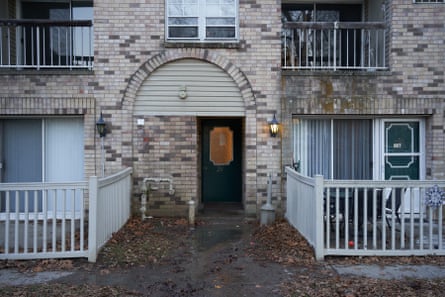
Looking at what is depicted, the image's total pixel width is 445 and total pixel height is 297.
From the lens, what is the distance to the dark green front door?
1088 centimetres

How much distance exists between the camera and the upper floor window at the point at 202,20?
9.16 metres

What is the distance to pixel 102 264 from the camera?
5.94 m

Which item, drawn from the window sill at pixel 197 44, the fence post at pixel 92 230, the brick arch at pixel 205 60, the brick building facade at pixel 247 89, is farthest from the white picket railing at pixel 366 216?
the window sill at pixel 197 44

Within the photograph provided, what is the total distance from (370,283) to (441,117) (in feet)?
17.7

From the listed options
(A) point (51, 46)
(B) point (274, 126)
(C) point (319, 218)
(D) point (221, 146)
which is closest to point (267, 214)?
(B) point (274, 126)

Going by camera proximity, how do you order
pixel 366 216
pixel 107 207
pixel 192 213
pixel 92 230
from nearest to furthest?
pixel 92 230, pixel 366 216, pixel 107 207, pixel 192 213

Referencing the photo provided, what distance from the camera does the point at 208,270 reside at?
5.69m

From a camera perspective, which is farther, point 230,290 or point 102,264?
point 102,264

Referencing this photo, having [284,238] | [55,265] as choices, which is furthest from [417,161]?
[55,265]

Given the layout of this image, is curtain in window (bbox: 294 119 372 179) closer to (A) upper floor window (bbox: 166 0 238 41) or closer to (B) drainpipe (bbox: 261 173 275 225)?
(B) drainpipe (bbox: 261 173 275 225)

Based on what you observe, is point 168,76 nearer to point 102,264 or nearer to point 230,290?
point 102,264

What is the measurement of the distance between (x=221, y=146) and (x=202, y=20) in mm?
3359

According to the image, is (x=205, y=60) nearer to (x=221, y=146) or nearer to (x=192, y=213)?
(x=221, y=146)

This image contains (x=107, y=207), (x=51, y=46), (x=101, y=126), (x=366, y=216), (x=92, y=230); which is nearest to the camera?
(x=92, y=230)
